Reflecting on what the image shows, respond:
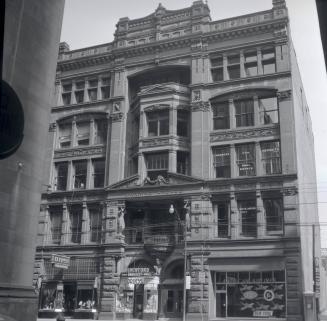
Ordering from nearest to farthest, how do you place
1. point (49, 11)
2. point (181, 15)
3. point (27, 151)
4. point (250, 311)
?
point (49, 11) → point (27, 151) → point (250, 311) → point (181, 15)

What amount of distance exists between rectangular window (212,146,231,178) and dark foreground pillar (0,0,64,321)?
2577cm

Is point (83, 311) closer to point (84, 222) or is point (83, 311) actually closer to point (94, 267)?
point (94, 267)

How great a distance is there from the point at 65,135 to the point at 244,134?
18.4 metres

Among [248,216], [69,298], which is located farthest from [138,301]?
[248,216]

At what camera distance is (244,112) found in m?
41.7

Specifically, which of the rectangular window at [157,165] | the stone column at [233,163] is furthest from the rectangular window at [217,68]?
the rectangular window at [157,165]

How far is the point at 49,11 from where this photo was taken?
1345cm

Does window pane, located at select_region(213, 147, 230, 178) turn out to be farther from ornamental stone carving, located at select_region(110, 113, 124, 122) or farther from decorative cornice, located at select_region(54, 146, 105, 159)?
decorative cornice, located at select_region(54, 146, 105, 159)

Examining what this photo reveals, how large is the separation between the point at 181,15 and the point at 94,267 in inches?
972

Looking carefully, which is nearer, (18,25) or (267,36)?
(18,25)

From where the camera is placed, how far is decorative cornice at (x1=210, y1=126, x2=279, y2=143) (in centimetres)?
4013

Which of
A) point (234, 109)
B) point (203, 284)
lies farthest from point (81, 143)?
point (203, 284)

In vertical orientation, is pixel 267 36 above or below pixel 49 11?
above

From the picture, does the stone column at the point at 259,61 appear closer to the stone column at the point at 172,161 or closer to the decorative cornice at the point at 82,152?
the stone column at the point at 172,161
